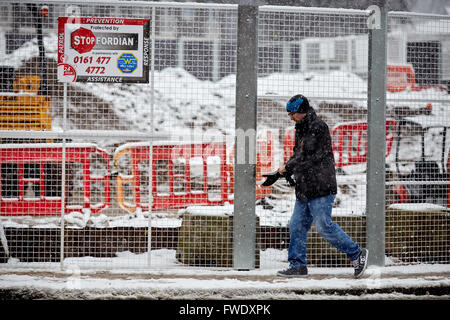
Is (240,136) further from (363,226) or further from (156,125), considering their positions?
(156,125)

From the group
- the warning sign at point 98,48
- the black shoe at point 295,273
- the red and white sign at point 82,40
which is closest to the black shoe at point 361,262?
the black shoe at point 295,273

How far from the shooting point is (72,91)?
64.8 feet

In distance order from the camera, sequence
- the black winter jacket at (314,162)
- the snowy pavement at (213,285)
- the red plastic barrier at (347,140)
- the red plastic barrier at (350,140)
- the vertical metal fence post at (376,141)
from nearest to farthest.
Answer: the snowy pavement at (213,285) < the black winter jacket at (314,162) < the vertical metal fence post at (376,141) < the red plastic barrier at (347,140) < the red plastic barrier at (350,140)

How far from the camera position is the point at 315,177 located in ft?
17.0

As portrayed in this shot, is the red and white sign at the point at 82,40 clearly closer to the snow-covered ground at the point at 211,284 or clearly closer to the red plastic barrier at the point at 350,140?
the snow-covered ground at the point at 211,284

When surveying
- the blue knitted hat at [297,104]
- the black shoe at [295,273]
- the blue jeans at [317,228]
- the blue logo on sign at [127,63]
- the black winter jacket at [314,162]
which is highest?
the blue logo on sign at [127,63]

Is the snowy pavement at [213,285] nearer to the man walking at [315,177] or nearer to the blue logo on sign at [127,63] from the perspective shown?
the man walking at [315,177]

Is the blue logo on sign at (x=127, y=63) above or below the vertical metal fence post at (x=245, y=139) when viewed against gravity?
above

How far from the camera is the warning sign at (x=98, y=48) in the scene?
223 inches

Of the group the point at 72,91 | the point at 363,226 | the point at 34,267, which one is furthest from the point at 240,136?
the point at 72,91

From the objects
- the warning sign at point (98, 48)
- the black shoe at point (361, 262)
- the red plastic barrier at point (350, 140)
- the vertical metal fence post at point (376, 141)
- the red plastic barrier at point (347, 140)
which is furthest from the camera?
the red plastic barrier at point (350, 140)

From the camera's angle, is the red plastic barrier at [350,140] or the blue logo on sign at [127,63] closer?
the blue logo on sign at [127,63]

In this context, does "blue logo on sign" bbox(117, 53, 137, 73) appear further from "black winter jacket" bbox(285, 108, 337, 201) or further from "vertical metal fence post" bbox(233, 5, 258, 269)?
"black winter jacket" bbox(285, 108, 337, 201)

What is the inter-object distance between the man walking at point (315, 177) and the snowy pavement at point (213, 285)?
33cm
